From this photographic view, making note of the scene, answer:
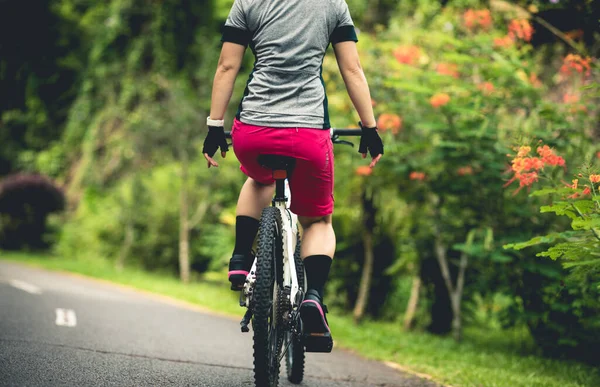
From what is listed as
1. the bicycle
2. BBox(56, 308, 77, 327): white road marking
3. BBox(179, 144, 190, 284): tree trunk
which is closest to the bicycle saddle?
the bicycle

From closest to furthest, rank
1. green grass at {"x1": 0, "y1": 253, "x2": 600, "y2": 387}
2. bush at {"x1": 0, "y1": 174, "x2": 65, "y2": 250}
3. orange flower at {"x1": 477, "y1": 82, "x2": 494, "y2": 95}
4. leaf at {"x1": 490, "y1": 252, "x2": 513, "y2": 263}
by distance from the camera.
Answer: green grass at {"x1": 0, "y1": 253, "x2": 600, "y2": 387} < leaf at {"x1": 490, "y1": 252, "x2": 513, "y2": 263} < orange flower at {"x1": 477, "y1": 82, "x2": 494, "y2": 95} < bush at {"x1": 0, "y1": 174, "x2": 65, "y2": 250}

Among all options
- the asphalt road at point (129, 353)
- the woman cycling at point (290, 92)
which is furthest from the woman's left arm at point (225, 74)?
the asphalt road at point (129, 353)

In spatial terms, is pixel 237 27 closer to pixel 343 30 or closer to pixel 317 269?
pixel 343 30

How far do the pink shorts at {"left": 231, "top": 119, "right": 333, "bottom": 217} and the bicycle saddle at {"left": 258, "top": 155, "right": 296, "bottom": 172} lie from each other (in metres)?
0.03

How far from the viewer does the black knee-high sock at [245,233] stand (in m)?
3.52

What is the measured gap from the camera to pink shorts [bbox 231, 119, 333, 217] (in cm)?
320

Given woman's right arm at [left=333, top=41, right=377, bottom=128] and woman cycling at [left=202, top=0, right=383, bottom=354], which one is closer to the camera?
woman cycling at [left=202, top=0, right=383, bottom=354]

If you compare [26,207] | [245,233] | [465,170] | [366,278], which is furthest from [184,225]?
[245,233]

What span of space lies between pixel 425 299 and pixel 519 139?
5590mm

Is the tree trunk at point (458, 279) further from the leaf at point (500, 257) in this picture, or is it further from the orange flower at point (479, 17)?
the orange flower at point (479, 17)

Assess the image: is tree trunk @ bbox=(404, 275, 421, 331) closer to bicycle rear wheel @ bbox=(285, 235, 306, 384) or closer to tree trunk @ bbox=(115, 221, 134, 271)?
bicycle rear wheel @ bbox=(285, 235, 306, 384)

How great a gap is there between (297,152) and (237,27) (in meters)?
0.71

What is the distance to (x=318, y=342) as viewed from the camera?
3357mm

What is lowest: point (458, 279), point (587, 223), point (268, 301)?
point (458, 279)
